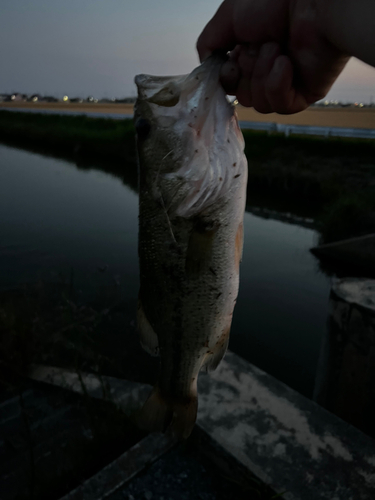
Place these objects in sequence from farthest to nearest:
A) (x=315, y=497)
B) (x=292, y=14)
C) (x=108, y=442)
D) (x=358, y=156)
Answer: (x=358, y=156) < (x=108, y=442) < (x=315, y=497) < (x=292, y=14)

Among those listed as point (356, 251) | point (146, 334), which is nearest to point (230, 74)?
point (146, 334)

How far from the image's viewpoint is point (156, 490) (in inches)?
104

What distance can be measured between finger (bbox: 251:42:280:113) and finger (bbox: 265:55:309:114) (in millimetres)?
33

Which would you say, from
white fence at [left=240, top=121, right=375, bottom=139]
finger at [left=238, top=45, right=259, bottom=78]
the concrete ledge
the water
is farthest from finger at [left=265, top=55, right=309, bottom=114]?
white fence at [left=240, top=121, right=375, bottom=139]

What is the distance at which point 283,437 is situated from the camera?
2766 millimetres

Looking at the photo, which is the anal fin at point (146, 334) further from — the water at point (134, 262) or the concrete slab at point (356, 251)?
the concrete slab at point (356, 251)

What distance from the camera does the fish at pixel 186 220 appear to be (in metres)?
1.64

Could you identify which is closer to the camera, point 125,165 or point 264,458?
point 264,458

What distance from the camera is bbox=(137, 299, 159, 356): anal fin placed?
72.7 inches

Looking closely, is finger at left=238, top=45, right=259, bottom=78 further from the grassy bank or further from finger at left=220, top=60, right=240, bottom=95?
the grassy bank

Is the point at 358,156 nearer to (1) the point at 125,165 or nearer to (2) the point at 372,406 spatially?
(1) the point at 125,165

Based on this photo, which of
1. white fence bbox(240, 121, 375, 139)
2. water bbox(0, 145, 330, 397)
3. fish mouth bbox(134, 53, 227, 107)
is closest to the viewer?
fish mouth bbox(134, 53, 227, 107)

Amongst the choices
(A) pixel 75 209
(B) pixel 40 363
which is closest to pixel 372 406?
(B) pixel 40 363

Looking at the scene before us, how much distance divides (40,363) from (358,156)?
1335 cm
